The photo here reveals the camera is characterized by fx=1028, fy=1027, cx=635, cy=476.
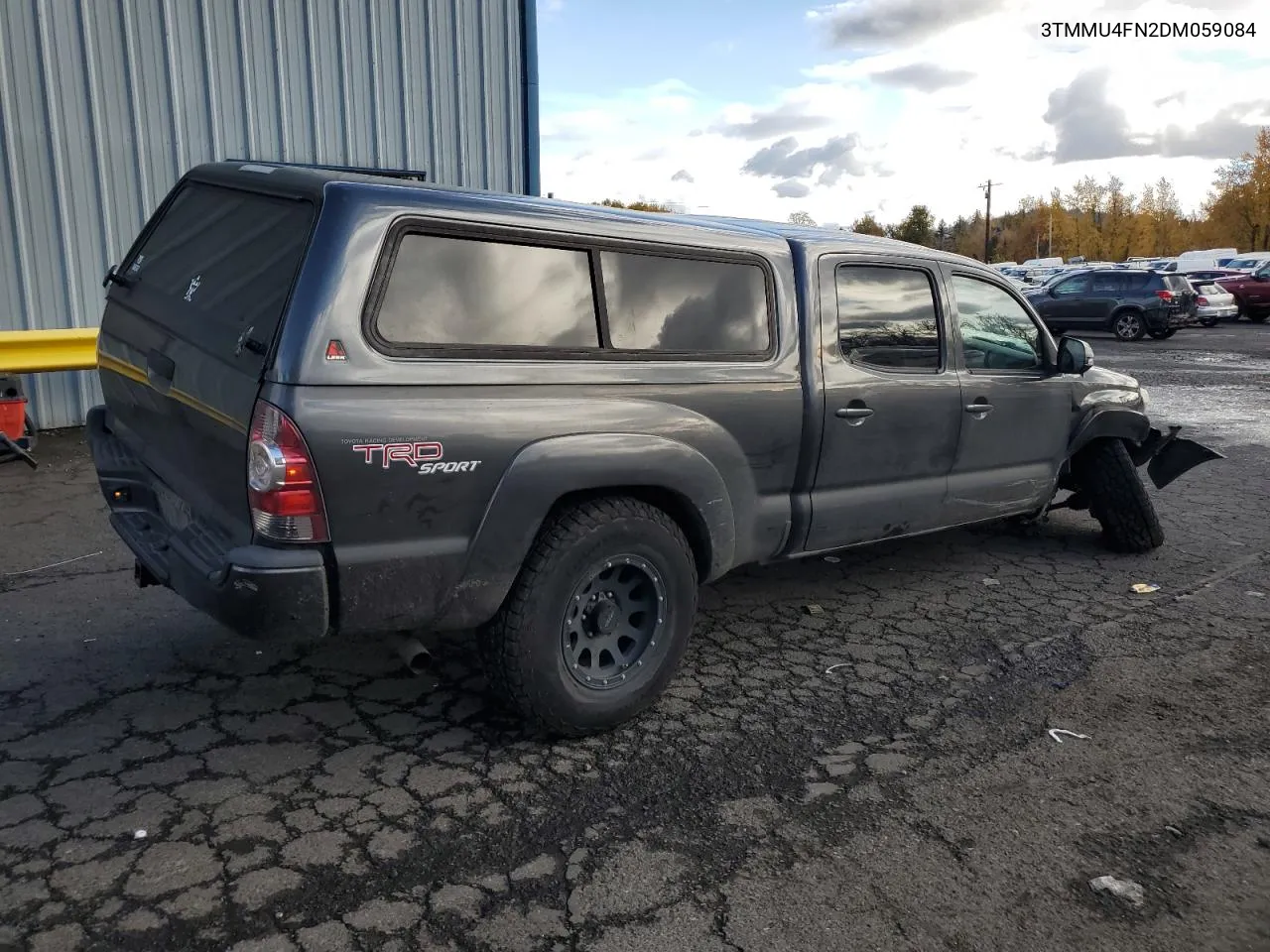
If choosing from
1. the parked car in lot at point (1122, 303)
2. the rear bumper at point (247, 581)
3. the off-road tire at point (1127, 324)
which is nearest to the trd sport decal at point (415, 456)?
the rear bumper at point (247, 581)

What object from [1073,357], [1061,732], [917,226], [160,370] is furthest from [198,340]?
[917,226]

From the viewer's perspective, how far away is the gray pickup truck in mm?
3006

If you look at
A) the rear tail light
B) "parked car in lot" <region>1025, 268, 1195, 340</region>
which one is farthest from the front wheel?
the rear tail light

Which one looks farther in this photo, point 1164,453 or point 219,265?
point 1164,453

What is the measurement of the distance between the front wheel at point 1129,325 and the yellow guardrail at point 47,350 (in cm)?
2209

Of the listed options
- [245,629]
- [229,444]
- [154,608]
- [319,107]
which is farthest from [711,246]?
[319,107]

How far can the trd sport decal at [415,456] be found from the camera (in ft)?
9.85

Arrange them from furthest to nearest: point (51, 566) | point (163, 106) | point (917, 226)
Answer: point (917, 226), point (163, 106), point (51, 566)

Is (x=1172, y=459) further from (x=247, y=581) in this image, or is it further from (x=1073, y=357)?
(x=247, y=581)

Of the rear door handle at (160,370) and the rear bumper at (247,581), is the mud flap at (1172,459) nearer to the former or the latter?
the rear bumper at (247,581)

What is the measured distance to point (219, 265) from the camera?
3529mm

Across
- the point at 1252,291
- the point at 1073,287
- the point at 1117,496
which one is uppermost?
the point at 1073,287

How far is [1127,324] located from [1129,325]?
0.05m

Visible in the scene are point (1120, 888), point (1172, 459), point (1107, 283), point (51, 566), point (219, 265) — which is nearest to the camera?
point (1120, 888)
